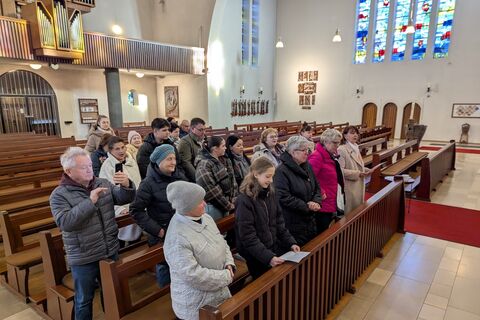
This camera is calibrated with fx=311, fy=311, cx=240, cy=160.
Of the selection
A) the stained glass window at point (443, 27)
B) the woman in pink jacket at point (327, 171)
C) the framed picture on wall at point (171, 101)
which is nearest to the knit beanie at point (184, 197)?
the woman in pink jacket at point (327, 171)

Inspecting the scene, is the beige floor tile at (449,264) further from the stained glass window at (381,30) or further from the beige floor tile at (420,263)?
the stained glass window at (381,30)

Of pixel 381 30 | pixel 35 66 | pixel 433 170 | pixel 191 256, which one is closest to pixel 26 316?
pixel 191 256

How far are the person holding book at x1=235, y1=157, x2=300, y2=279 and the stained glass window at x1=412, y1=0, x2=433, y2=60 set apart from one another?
15.4m

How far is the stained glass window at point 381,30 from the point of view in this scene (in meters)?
Result: 15.0

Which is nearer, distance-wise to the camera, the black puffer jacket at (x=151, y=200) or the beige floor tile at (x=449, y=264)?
the black puffer jacket at (x=151, y=200)

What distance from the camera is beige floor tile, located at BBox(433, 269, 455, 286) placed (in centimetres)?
309

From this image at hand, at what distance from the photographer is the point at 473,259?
3.51 meters

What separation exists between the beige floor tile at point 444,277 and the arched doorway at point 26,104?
1196 cm

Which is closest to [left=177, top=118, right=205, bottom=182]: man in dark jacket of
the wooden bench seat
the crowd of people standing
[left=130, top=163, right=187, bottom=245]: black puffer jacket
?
the crowd of people standing

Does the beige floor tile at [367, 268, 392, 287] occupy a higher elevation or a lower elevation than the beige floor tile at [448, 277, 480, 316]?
higher

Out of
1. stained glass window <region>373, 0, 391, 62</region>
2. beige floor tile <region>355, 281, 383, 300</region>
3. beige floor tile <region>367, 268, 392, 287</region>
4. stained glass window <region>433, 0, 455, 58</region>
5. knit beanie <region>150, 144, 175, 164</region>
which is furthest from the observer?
stained glass window <region>373, 0, 391, 62</region>

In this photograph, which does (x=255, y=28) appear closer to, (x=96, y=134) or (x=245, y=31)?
(x=245, y=31)

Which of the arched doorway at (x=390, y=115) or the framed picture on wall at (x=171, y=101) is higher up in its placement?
the framed picture on wall at (x=171, y=101)

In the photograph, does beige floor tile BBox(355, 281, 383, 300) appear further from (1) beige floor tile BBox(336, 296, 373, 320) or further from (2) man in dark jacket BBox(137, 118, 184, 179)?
(2) man in dark jacket BBox(137, 118, 184, 179)
